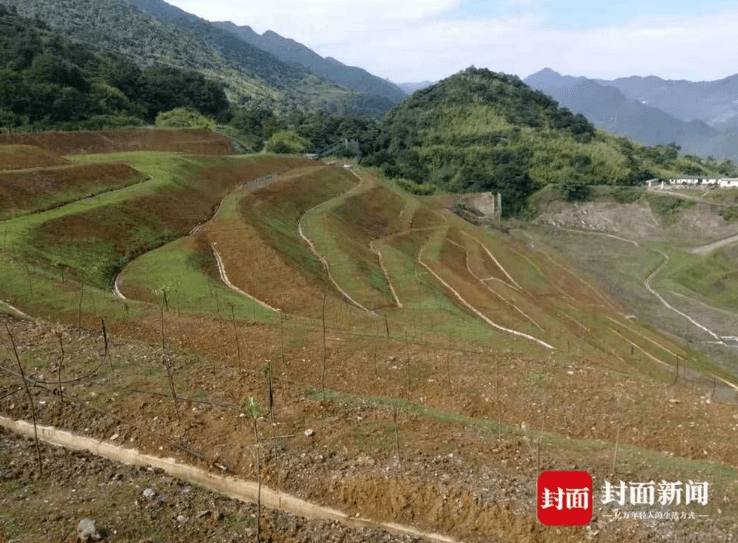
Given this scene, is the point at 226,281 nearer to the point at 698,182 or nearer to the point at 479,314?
the point at 479,314

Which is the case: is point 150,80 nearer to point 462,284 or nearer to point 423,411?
point 462,284

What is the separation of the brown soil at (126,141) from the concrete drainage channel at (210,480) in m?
55.1

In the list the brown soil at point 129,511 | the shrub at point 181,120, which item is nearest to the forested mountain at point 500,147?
the shrub at point 181,120

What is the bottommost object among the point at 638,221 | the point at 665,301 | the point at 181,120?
the point at 665,301

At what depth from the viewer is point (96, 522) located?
35.8 feet

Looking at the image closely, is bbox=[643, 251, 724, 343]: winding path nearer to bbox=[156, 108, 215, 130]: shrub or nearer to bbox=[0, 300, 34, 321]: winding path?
bbox=[0, 300, 34, 321]: winding path

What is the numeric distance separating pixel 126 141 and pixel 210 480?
6791cm

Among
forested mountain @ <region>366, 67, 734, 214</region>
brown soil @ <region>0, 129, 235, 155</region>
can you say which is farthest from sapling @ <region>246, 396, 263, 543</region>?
forested mountain @ <region>366, 67, 734, 214</region>

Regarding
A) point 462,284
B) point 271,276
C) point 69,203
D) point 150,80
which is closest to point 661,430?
point 271,276

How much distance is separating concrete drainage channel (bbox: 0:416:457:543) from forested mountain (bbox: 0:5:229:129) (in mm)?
69206

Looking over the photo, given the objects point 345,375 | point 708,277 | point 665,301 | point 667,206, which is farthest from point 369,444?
point 667,206

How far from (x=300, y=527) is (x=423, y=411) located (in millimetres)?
5594

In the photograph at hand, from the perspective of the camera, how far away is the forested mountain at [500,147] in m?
109

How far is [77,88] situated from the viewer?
8419 cm
